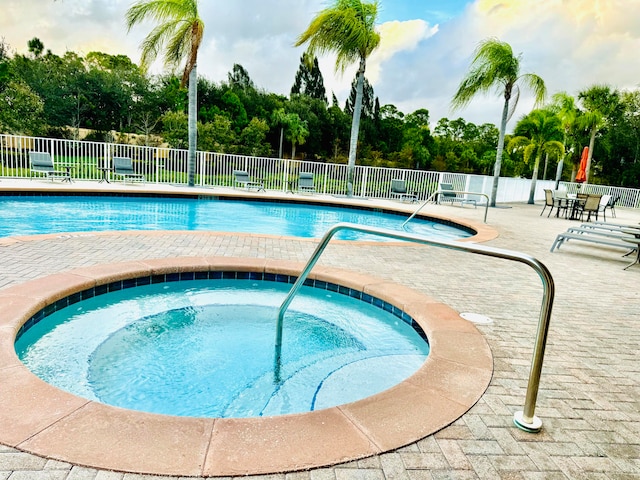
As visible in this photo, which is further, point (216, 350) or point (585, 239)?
point (585, 239)

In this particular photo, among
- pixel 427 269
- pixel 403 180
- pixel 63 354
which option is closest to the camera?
pixel 63 354

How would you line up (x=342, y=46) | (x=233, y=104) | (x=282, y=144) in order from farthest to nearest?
(x=282, y=144) < (x=233, y=104) < (x=342, y=46)

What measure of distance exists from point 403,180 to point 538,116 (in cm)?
645

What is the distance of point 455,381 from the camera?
2.50 m

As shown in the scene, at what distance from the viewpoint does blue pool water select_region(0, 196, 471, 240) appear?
8.39m

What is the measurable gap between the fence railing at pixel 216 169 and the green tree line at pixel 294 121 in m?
3.79

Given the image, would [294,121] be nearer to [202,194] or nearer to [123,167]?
[123,167]

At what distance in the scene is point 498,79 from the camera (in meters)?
15.3

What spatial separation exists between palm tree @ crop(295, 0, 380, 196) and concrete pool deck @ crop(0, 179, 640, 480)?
32.5 ft

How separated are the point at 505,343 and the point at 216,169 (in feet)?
47.0

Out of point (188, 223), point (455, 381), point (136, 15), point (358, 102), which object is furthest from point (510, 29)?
point (455, 381)

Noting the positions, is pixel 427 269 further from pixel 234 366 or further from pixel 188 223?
pixel 188 223

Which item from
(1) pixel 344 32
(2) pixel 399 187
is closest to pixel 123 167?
(1) pixel 344 32

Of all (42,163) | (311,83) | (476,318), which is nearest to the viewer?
(476,318)
